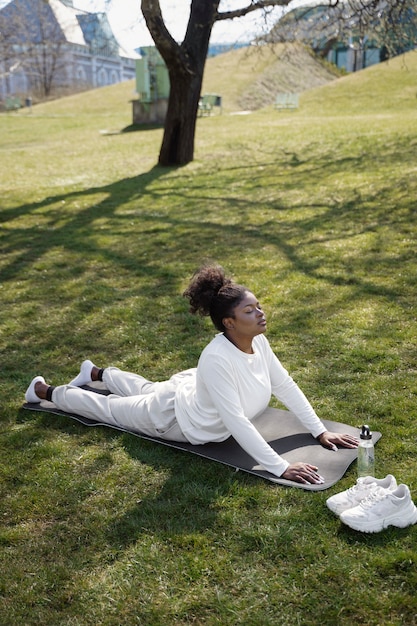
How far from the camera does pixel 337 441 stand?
4129 millimetres

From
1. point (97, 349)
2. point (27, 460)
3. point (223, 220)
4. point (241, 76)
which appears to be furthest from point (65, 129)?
point (27, 460)

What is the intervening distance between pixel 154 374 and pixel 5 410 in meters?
1.19

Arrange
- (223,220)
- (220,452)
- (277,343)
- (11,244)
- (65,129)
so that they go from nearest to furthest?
1. (220,452)
2. (277,343)
3. (11,244)
4. (223,220)
5. (65,129)

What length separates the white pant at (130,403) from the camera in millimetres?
4250

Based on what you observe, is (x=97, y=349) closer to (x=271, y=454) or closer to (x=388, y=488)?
(x=271, y=454)

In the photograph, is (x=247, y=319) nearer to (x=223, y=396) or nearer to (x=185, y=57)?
A: (x=223, y=396)

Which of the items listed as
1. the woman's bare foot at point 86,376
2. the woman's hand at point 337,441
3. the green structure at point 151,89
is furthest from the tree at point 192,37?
the green structure at point 151,89

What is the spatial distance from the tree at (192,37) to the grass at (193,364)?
1.25m

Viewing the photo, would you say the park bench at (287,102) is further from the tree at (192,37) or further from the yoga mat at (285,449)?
the yoga mat at (285,449)

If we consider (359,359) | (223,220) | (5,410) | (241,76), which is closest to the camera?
(5,410)

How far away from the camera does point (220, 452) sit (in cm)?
409

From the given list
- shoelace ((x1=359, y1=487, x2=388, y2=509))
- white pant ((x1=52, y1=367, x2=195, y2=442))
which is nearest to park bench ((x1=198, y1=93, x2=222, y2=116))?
white pant ((x1=52, y1=367, x2=195, y2=442))

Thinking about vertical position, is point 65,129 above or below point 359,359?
above

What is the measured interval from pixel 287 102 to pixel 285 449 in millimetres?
26735
